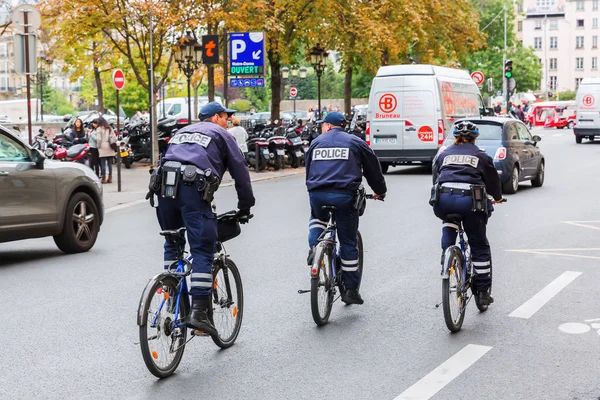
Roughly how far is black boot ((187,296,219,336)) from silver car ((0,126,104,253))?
17.0 ft

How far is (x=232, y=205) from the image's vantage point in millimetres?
18406

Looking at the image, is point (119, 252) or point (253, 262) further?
point (119, 252)

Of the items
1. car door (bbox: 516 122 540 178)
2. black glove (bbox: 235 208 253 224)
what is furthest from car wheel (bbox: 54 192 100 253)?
car door (bbox: 516 122 540 178)

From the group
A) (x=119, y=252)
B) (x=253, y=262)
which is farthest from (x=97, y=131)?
(x=253, y=262)

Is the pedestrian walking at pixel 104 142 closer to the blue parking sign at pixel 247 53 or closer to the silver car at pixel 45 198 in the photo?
the blue parking sign at pixel 247 53

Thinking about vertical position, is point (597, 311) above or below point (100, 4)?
below

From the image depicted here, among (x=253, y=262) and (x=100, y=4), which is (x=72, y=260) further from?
(x=100, y=4)

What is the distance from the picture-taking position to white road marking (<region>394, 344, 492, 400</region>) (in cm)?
571

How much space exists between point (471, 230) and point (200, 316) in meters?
2.48

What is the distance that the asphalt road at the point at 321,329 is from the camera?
19.5 feet

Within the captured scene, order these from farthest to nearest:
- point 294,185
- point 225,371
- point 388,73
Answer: point 388,73 → point 294,185 → point 225,371

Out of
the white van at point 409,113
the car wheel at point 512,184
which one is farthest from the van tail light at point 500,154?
the white van at point 409,113

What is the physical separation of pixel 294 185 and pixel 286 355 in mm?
16257

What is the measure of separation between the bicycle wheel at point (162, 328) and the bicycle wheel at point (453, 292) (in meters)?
1.88
